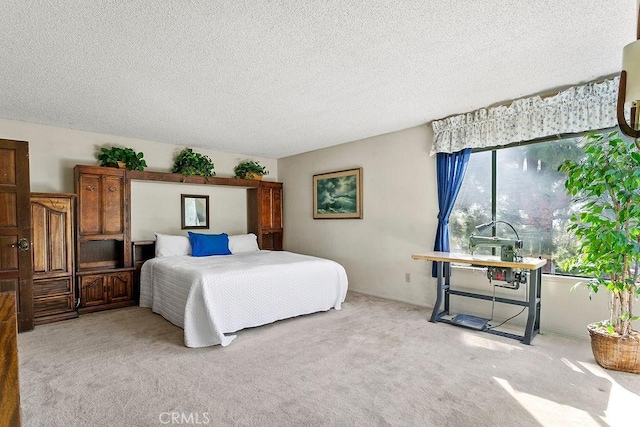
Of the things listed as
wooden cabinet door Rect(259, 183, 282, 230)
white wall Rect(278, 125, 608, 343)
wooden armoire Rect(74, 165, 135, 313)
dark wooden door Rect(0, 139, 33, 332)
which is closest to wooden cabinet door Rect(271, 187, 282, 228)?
wooden cabinet door Rect(259, 183, 282, 230)

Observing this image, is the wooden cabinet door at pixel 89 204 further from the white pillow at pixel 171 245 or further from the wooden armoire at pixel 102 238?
the white pillow at pixel 171 245

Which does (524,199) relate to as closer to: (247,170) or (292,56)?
(292,56)

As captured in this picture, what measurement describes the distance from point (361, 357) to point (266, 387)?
2.81 ft

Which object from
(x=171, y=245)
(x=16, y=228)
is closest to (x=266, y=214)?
(x=171, y=245)

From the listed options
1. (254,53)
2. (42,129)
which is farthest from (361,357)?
(42,129)

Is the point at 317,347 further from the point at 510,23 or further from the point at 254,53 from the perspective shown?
the point at 510,23

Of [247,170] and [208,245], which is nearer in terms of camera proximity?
[208,245]

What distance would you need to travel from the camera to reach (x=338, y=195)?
5.38 metres

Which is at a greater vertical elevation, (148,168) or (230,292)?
(148,168)

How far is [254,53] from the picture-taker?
2.43 m

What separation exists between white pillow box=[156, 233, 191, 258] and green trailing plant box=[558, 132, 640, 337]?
4.56 meters

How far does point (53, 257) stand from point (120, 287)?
2.82 ft

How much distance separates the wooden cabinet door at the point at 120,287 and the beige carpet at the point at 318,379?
0.88 m

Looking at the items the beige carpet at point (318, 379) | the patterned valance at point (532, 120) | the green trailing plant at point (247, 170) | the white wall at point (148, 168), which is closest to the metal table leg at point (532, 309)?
the beige carpet at point (318, 379)
